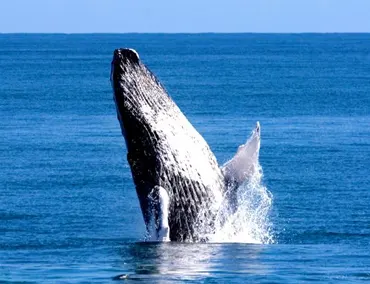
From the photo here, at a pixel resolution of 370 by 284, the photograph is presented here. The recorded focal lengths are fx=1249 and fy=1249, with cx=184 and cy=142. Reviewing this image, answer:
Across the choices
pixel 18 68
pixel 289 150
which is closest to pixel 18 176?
pixel 289 150

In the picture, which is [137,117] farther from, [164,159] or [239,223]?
[239,223]

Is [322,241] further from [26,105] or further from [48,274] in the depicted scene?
[26,105]

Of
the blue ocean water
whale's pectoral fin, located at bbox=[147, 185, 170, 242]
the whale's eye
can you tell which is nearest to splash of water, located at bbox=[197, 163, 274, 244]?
the blue ocean water

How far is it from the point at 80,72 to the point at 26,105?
43.8m

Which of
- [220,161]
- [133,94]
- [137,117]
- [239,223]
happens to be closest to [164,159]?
[137,117]

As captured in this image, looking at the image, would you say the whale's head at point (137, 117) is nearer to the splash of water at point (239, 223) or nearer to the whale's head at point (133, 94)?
the whale's head at point (133, 94)

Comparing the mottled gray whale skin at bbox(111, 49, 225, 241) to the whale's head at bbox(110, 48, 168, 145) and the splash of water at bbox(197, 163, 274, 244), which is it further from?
the splash of water at bbox(197, 163, 274, 244)

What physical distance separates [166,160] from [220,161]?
19105 mm

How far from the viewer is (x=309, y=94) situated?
71.9 m

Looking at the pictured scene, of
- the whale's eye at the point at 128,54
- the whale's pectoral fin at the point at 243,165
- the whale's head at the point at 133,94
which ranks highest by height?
the whale's eye at the point at 128,54

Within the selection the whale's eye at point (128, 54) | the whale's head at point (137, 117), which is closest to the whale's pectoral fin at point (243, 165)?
the whale's head at point (137, 117)

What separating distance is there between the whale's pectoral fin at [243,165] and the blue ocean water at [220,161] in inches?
34.2

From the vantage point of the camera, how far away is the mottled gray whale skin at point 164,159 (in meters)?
16.1

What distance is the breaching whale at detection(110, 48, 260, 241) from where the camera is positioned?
16062 mm
